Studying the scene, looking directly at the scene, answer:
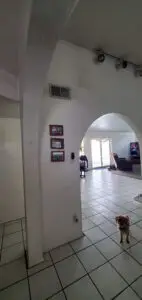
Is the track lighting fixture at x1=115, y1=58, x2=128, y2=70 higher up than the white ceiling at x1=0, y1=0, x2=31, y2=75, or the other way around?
the track lighting fixture at x1=115, y1=58, x2=128, y2=70

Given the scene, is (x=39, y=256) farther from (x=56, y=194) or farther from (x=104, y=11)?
(x=104, y=11)

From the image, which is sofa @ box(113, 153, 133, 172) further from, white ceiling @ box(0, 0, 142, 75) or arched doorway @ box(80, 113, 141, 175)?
white ceiling @ box(0, 0, 142, 75)

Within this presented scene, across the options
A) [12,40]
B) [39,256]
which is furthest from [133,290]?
[12,40]

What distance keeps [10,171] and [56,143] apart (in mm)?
1513

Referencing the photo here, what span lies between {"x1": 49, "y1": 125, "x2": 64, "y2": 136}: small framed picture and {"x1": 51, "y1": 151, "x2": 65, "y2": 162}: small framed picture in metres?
0.26

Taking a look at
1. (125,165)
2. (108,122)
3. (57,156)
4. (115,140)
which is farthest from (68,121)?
(115,140)

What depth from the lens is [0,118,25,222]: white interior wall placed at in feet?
9.41

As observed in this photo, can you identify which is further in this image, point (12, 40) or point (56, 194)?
point (56, 194)

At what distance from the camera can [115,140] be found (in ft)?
32.9

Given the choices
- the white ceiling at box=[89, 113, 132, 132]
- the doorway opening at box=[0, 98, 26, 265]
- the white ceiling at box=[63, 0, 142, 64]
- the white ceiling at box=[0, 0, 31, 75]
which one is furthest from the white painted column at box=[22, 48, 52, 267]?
the white ceiling at box=[89, 113, 132, 132]

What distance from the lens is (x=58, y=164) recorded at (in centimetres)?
200

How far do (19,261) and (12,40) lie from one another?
2.52m

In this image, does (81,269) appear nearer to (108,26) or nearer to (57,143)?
(57,143)

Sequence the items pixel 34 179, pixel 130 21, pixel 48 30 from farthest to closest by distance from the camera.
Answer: pixel 130 21, pixel 34 179, pixel 48 30
